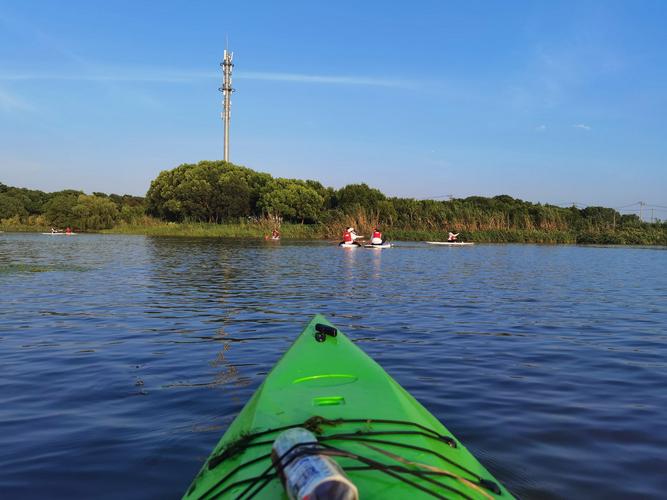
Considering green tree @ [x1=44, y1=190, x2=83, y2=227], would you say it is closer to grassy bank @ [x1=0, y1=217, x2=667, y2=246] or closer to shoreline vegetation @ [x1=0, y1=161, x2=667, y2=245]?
shoreline vegetation @ [x1=0, y1=161, x2=667, y2=245]

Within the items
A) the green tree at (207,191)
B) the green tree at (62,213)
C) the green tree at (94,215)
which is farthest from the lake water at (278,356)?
the green tree at (62,213)

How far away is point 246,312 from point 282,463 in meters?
8.38

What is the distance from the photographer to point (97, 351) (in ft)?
23.7

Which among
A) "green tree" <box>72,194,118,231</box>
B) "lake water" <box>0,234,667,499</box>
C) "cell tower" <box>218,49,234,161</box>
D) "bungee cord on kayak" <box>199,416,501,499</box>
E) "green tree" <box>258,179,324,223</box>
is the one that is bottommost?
"lake water" <box>0,234,667,499</box>

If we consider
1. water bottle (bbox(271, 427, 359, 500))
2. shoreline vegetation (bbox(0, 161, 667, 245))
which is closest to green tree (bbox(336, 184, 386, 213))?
shoreline vegetation (bbox(0, 161, 667, 245))

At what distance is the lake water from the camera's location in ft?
12.8

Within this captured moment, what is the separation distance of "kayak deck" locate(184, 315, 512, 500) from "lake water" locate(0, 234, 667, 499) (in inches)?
37.6

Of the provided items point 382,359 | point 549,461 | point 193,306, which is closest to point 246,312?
point 193,306

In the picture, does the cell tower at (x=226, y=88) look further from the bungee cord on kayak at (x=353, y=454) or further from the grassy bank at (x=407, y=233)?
the bungee cord on kayak at (x=353, y=454)

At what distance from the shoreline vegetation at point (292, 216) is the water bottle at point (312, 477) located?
135 ft

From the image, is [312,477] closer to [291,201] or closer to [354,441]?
[354,441]

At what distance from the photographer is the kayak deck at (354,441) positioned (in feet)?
7.75

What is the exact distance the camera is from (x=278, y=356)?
702cm

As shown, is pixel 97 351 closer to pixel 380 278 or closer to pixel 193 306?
pixel 193 306
